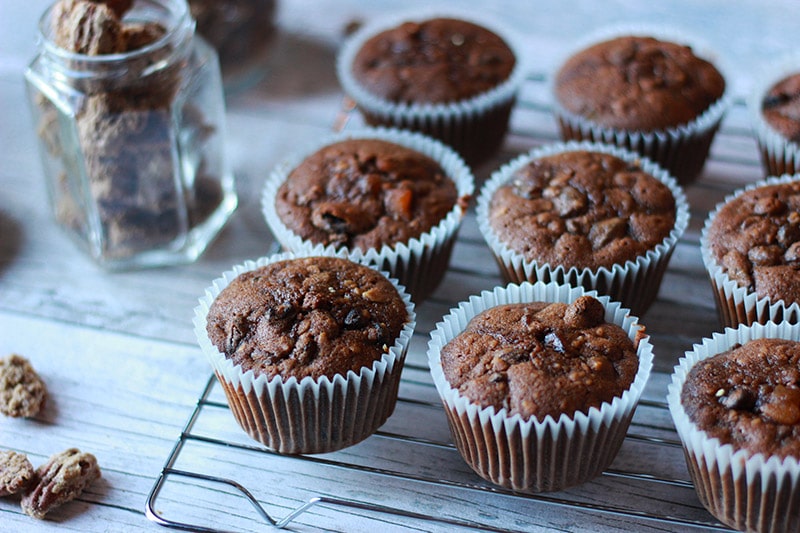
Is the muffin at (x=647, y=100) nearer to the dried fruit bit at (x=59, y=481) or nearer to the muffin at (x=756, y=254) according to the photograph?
the muffin at (x=756, y=254)

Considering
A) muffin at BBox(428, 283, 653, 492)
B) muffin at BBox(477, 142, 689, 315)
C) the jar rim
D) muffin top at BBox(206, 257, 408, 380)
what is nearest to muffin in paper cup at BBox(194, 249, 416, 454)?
muffin top at BBox(206, 257, 408, 380)

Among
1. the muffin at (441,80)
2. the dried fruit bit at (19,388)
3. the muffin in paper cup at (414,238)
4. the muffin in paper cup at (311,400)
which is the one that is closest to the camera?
the muffin in paper cup at (311,400)

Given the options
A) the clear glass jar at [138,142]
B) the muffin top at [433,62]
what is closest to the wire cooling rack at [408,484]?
the clear glass jar at [138,142]

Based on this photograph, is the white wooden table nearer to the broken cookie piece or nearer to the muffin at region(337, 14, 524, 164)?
the muffin at region(337, 14, 524, 164)

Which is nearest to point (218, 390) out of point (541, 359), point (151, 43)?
point (541, 359)

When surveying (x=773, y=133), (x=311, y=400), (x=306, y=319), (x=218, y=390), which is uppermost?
(x=773, y=133)

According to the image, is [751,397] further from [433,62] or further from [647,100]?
[433,62]
